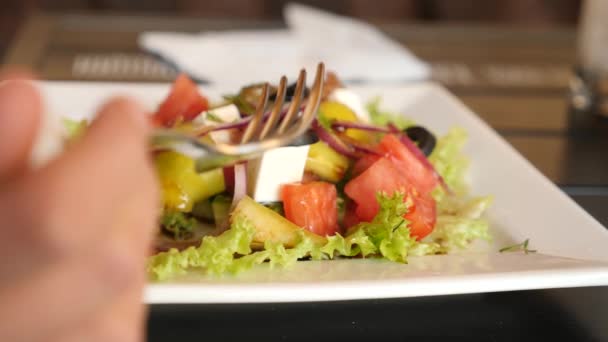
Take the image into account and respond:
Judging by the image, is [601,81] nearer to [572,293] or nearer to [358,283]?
[572,293]

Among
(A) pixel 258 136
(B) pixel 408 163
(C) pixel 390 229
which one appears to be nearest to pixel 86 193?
(A) pixel 258 136

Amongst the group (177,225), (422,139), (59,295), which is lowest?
(177,225)

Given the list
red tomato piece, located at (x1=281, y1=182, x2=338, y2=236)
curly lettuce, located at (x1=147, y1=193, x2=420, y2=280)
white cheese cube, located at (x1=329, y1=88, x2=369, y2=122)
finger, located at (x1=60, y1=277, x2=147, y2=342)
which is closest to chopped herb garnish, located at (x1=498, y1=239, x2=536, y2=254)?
curly lettuce, located at (x1=147, y1=193, x2=420, y2=280)

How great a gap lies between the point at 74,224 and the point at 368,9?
3369 mm

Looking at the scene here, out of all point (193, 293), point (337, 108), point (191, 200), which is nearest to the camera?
point (193, 293)

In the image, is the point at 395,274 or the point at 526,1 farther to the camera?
the point at 526,1

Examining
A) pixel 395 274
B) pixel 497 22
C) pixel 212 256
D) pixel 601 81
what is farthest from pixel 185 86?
pixel 497 22

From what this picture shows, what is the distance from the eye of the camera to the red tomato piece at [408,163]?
1393 mm

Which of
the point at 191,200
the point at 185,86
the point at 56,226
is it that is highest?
the point at 56,226

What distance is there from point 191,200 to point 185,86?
0.99ft

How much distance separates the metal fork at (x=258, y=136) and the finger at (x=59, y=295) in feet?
0.50

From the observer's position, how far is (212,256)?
107cm

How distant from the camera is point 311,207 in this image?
1.25 m

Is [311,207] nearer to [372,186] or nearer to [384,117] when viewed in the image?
[372,186]
